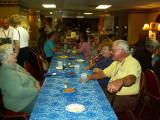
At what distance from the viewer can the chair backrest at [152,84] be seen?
2.51m

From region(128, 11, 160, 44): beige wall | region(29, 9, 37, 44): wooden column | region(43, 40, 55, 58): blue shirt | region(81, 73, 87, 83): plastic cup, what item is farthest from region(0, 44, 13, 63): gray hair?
region(29, 9, 37, 44): wooden column

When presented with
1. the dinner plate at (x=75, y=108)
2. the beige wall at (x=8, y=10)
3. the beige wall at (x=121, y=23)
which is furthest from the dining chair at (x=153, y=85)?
the beige wall at (x=121, y=23)

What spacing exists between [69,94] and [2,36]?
3.54 metres

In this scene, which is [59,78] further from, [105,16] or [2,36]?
[105,16]

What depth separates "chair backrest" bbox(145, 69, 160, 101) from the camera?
8.25 feet

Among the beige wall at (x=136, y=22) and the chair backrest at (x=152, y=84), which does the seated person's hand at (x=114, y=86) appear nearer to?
the chair backrest at (x=152, y=84)

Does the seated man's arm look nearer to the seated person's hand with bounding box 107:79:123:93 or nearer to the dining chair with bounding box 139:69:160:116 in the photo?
the seated person's hand with bounding box 107:79:123:93

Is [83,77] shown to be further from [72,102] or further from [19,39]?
[19,39]

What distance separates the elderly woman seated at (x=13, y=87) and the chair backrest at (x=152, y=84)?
1515mm

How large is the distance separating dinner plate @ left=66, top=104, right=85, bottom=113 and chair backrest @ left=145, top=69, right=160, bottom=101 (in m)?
1.32

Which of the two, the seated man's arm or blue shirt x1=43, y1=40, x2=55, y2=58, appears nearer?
the seated man's arm

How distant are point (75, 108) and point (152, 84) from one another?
1476 millimetres

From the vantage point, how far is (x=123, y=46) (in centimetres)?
223

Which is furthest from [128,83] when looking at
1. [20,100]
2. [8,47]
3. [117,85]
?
[8,47]
